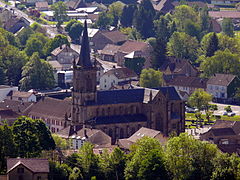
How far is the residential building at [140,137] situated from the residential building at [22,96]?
27.0 meters

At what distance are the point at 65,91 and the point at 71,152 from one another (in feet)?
141

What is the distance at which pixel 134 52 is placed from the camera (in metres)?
175

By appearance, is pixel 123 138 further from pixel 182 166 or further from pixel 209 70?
pixel 209 70

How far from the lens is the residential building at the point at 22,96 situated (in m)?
Answer: 143

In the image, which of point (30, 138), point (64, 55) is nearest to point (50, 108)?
point (30, 138)

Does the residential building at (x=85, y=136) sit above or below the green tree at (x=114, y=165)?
below

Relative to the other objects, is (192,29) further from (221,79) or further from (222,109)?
(222,109)

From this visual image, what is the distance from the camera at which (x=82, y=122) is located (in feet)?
403

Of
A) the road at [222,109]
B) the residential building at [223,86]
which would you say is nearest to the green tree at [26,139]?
the road at [222,109]

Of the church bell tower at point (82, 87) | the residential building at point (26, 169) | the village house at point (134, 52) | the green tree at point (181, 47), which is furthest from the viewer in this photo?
the green tree at point (181, 47)

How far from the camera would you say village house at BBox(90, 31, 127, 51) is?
191625mm

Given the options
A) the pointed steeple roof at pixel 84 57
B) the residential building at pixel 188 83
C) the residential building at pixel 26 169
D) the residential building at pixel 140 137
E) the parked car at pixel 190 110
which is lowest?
the parked car at pixel 190 110

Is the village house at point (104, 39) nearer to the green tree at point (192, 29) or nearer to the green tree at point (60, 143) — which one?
the green tree at point (192, 29)

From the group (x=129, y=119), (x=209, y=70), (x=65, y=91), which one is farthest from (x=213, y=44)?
(x=129, y=119)
